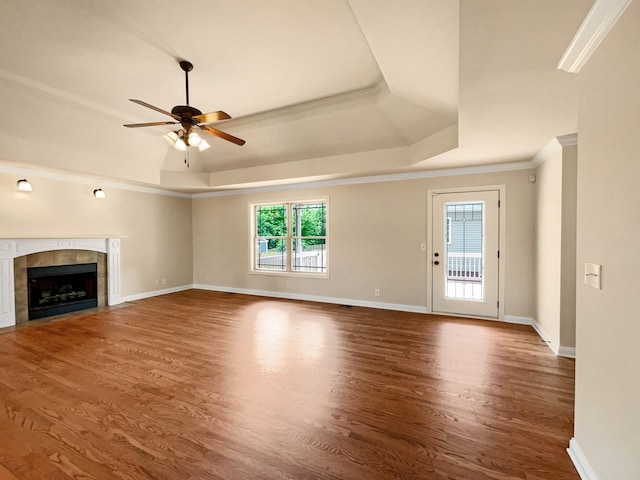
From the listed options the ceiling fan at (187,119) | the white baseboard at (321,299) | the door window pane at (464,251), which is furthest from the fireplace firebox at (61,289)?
the door window pane at (464,251)

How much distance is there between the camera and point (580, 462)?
1.68 m

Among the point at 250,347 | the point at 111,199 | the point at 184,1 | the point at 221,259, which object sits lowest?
the point at 250,347

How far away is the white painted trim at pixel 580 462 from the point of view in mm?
1581

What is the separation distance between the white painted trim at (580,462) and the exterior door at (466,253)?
123 inches

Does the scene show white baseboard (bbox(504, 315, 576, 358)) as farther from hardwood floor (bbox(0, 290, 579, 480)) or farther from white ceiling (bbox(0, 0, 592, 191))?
white ceiling (bbox(0, 0, 592, 191))

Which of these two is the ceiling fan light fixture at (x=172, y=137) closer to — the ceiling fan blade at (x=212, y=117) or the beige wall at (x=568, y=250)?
the ceiling fan blade at (x=212, y=117)

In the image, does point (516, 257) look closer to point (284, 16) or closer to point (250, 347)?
point (250, 347)

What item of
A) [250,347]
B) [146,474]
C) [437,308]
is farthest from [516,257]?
[146,474]

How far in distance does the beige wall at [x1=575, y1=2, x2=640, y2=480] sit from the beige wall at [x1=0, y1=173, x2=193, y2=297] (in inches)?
267

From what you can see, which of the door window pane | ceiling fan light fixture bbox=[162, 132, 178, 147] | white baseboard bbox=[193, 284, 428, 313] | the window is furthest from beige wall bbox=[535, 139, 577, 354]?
ceiling fan light fixture bbox=[162, 132, 178, 147]

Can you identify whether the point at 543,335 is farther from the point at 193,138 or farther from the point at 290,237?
the point at 193,138

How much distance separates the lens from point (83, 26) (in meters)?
2.63

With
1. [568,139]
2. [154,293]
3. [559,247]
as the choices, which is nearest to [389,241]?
[559,247]

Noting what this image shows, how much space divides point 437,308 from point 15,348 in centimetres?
597
